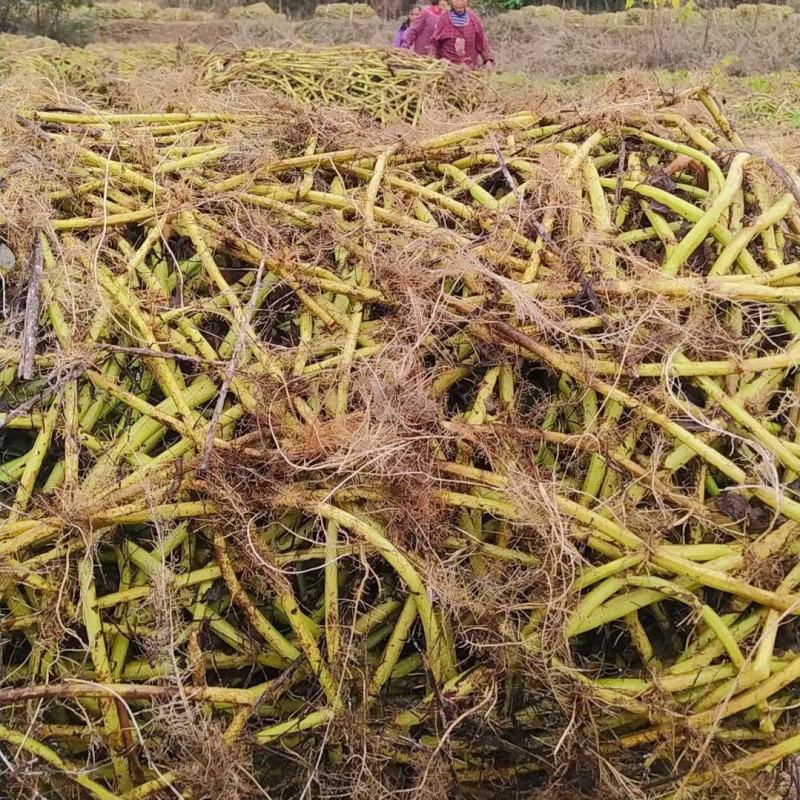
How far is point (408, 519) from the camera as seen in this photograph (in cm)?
119

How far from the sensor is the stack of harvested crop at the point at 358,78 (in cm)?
435

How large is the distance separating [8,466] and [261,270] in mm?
512

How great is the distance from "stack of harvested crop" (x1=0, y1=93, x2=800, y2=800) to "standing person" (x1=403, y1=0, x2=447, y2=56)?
5.62 metres

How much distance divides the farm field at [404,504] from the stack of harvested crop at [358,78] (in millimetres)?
3074

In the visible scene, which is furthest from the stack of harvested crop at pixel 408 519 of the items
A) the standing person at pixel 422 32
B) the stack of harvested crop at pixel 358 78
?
the standing person at pixel 422 32

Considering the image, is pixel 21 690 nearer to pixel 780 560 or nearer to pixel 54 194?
pixel 54 194

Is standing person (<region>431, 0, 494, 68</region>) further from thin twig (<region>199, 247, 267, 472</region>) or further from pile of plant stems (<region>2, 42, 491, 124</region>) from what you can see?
thin twig (<region>199, 247, 267, 472</region>)

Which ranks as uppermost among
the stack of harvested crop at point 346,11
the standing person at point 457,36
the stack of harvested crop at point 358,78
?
the stack of harvested crop at point 346,11

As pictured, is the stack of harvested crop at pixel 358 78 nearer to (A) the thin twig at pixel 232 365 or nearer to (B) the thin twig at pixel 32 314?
(B) the thin twig at pixel 32 314

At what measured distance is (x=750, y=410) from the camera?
1.27 m

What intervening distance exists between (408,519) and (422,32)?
6155 millimetres

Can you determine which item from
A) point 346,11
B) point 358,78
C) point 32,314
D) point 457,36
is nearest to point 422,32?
point 457,36

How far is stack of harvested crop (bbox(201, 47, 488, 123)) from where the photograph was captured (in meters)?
4.35

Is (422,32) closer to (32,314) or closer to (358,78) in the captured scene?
(358,78)
